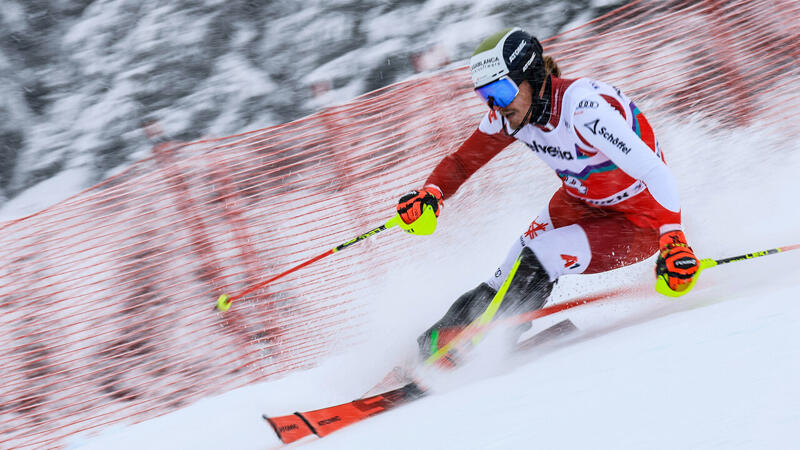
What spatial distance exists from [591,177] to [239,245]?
7.11 feet

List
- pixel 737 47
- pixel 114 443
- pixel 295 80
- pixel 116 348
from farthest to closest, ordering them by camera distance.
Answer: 1. pixel 295 80
2. pixel 737 47
3. pixel 116 348
4. pixel 114 443

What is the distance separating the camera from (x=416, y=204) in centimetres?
246

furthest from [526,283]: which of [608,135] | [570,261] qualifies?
[608,135]

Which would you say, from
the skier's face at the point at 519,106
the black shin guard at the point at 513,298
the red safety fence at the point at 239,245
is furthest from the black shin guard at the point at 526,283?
the red safety fence at the point at 239,245

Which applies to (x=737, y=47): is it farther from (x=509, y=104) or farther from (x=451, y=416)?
(x=451, y=416)

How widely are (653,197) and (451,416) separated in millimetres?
1052

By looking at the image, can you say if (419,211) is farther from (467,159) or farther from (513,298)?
(513,298)

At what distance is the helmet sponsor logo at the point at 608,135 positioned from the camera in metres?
1.96

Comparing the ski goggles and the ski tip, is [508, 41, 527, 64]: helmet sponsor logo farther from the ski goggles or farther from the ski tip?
the ski tip

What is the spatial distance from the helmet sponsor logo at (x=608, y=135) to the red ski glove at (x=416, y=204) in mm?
749

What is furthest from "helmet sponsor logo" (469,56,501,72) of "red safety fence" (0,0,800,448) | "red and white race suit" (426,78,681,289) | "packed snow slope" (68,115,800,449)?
"red safety fence" (0,0,800,448)

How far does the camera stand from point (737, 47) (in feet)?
13.6

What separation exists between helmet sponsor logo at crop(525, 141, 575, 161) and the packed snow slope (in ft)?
2.14

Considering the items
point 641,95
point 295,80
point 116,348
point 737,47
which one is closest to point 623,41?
point 641,95
